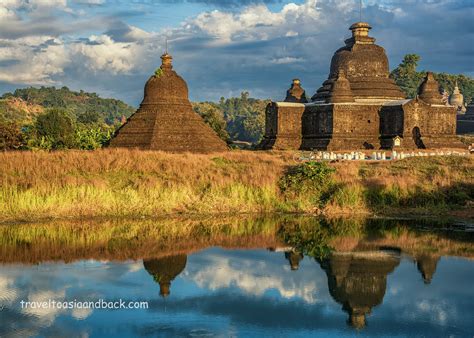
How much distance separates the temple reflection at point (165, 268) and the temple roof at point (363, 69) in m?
35.4

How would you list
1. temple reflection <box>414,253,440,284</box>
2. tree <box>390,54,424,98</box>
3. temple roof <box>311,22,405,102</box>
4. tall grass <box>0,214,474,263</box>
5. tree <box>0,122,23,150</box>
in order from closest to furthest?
temple reflection <box>414,253,440,284</box> < tall grass <box>0,214,474,263</box> < tree <box>0,122,23,150</box> < temple roof <box>311,22,405,102</box> < tree <box>390,54,424,98</box>

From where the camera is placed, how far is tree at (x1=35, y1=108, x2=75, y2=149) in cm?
4238

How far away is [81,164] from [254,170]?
6.73 meters

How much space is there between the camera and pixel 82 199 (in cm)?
2322

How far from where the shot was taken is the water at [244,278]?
11992 millimetres

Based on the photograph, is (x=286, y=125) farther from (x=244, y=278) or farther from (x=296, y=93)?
(x=244, y=278)

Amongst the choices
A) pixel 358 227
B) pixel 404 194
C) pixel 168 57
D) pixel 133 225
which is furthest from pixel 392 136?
pixel 133 225

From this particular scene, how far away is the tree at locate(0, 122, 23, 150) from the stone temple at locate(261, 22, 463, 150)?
18.8 metres

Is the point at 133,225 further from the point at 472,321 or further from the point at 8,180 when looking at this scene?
the point at 472,321

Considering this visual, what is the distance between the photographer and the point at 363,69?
171 feet

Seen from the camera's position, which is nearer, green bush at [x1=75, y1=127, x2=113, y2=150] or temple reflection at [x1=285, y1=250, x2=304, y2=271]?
temple reflection at [x1=285, y1=250, x2=304, y2=271]

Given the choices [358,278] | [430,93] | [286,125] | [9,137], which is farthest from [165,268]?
[430,93]

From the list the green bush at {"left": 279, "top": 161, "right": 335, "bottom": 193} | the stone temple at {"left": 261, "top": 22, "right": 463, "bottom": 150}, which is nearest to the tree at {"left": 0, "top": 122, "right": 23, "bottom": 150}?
the stone temple at {"left": 261, "top": 22, "right": 463, "bottom": 150}

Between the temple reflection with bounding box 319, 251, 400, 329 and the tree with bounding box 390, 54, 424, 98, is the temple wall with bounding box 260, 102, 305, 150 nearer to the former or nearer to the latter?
the temple reflection with bounding box 319, 251, 400, 329
